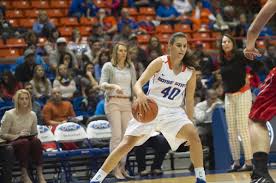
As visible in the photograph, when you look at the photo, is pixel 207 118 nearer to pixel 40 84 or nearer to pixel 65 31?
pixel 40 84

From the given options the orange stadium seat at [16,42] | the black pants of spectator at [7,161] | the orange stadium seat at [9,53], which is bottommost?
the black pants of spectator at [7,161]

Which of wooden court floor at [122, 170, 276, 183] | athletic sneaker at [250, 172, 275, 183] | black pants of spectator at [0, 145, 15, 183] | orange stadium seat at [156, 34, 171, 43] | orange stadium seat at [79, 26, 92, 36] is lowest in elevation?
wooden court floor at [122, 170, 276, 183]

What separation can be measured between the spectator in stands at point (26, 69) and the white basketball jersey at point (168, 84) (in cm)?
548

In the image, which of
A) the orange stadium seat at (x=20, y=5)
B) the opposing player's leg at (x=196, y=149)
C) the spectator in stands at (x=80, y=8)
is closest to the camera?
the opposing player's leg at (x=196, y=149)

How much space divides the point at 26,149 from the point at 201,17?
1077cm

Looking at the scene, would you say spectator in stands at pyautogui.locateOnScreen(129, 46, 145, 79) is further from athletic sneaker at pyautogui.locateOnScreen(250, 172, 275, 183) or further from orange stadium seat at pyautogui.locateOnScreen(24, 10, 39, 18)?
athletic sneaker at pyautogui.locateOnScreen(250, 172, 275, 183)

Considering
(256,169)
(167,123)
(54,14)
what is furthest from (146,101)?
(54,14)

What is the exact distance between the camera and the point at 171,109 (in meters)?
8.16

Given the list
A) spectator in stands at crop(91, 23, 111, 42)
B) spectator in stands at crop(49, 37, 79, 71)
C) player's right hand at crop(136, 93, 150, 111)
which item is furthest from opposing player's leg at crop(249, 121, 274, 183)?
spectator in stands at crop(91, 23, 111, 42)

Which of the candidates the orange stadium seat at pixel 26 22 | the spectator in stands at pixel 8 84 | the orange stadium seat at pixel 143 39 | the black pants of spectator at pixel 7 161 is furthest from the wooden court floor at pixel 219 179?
the orange stadium seat at pixel 26 22

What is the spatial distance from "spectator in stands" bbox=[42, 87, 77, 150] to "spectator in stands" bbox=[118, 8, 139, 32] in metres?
5.56

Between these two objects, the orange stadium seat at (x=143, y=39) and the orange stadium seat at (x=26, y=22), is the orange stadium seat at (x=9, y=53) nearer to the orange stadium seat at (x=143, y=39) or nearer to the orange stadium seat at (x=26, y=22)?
the orange stadium seat at (x=26, y=22)

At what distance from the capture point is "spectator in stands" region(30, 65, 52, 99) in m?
12.7

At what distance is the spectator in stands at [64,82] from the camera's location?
513 inches
